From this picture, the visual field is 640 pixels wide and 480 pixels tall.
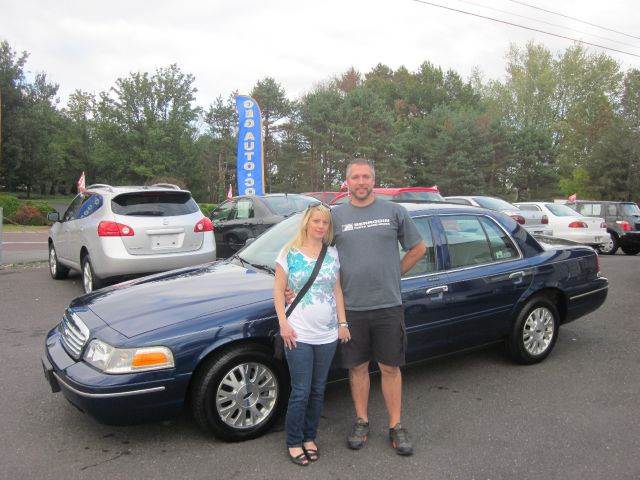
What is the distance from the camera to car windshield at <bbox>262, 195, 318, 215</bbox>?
30.8 feet

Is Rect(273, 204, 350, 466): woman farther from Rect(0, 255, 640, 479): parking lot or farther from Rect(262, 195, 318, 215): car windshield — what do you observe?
Rect(262, 195, 318, 215): car windshield

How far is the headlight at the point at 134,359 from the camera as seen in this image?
2.94 m

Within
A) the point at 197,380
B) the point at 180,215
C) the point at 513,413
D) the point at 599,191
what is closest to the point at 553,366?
the point at 513,413

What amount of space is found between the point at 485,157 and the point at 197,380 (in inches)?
1644

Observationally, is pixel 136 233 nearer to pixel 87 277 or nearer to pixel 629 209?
pixel 87 277

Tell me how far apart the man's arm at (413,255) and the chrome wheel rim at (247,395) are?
1.09 meters

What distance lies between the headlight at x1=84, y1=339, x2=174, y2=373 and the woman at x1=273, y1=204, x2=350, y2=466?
704 mm

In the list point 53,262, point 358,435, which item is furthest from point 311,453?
point 53,262

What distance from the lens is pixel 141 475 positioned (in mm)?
2887

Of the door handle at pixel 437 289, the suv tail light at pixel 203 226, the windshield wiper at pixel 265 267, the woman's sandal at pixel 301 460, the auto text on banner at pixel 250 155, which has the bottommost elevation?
the woman's sandal at pixel 301 460

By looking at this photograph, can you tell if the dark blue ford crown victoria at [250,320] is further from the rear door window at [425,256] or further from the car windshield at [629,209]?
the car windshield at [629,209]

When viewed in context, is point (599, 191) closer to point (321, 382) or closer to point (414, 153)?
point (414, 153)

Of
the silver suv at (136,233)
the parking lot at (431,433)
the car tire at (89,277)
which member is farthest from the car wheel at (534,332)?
the car tire at (89,277)

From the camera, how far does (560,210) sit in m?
14.6
